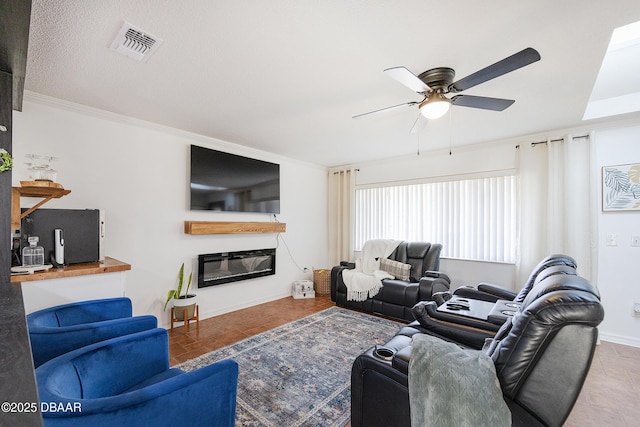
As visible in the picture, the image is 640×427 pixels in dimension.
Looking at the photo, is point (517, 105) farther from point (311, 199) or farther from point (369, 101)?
point (311, 199)

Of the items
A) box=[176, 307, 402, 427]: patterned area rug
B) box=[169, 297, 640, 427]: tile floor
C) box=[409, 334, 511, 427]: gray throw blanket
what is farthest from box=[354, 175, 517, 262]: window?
box=[409, 334, 511, 427]: gray throw blanket

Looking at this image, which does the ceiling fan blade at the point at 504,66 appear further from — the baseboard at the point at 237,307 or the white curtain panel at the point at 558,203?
the baseboard at the point at 237,307

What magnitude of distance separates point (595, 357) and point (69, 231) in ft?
16.3

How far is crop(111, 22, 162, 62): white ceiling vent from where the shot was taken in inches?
65.9

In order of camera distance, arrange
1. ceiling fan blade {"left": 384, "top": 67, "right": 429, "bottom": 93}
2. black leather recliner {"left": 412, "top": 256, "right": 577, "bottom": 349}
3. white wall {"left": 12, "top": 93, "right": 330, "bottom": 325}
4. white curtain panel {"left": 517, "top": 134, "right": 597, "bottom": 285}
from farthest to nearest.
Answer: white curtain panel {"left": 517, "top": 134, "right": 597, "bottom": 285}, white wall {"left": 12, "top": 93, "right": 330, "bottom": 325}, black leather recliner {"left": 412, "top": 256, "right": 577, "bottom": 349}, ceiling fan blade {"left": 384, "top": 67, "right": 429, "bottom": 93}

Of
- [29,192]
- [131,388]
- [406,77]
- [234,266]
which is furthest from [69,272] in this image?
[406,77]

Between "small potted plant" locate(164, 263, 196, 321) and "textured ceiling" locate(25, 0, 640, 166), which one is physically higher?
"textured ceiling" locate(25, 0, 640, 166)

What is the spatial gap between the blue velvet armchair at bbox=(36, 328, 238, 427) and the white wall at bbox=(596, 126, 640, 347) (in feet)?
13.3

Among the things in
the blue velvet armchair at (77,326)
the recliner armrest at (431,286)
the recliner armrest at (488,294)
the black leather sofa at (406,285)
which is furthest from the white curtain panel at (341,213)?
the blue velvet armchair at (77,326)

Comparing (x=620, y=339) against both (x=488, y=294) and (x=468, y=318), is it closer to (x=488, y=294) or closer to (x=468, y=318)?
(x=488, y=294)

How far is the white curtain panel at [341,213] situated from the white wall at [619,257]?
3321mm

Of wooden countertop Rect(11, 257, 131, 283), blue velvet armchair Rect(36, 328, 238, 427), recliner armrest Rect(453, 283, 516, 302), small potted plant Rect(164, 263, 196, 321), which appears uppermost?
wooden countertop Rect(11, 257, 131, 283)

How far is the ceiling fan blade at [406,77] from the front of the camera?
1612 millimetres

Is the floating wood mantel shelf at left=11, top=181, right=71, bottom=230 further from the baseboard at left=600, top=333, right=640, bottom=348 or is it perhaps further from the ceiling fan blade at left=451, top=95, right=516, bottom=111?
the baseboard at left=600, top=333, right=640, bottom=348
